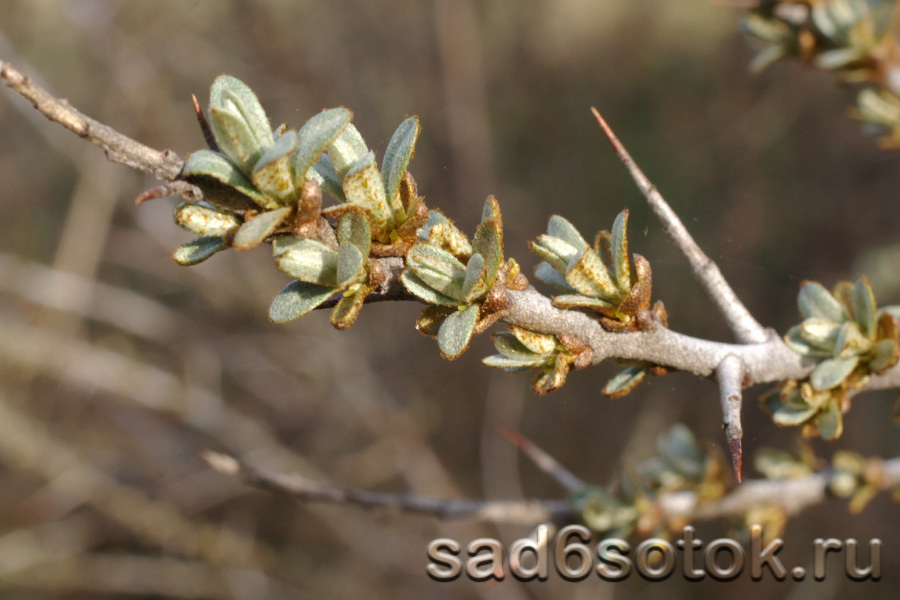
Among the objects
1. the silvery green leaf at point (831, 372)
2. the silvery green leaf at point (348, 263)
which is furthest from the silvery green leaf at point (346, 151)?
the silvery green leaf at point (831, 372)

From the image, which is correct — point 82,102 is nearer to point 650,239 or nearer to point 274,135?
point 650,239

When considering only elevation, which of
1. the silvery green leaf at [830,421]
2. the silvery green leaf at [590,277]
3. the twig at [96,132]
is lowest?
the silvery green leaf at [830,421]

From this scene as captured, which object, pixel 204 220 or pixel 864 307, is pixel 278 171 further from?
pixel 864 307

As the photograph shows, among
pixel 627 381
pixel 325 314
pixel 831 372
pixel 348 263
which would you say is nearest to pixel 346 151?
pixel 348 263

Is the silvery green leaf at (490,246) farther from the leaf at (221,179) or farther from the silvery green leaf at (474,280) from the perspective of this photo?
the leaf at (221,179)

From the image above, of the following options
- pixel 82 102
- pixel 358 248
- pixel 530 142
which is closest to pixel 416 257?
pixel 358 248
